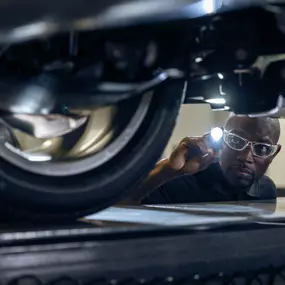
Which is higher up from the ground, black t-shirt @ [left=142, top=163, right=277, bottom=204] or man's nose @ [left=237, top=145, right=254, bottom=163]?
man's nose @ [left=237, top=145, right=254, bottom=163]

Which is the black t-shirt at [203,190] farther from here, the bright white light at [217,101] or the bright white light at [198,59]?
the bright white light at [198,59]

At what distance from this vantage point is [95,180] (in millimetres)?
828

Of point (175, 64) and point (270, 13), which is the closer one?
point (270, 13)

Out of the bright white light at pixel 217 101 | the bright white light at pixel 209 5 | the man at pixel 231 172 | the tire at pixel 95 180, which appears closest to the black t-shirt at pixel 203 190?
the man at pixel 231 172

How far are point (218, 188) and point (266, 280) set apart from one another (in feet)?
3.79

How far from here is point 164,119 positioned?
2.83 feet

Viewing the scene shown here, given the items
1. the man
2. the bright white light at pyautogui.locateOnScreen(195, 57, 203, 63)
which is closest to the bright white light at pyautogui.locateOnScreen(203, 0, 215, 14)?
the bright white light at pyautogui.locateOnScreen(195, 57, 203, 63)

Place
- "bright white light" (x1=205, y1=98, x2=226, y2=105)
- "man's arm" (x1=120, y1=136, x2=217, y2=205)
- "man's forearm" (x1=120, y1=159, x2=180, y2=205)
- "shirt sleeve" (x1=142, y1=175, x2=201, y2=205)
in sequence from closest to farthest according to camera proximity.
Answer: "bright white light" (x1=205, y1=98, x2=226, y2=105) → "man's forearm" (x1=120, y1=159, x2=180, y2=205) → "shirt sleeve" (x1=142, y1=175, x2=201, y2=205) → "man's arm" (x1=120, y1=136, x2=217, y2=205)

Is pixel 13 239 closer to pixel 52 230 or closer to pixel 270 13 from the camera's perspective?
pixel 52 230

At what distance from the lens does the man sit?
1.93 metres

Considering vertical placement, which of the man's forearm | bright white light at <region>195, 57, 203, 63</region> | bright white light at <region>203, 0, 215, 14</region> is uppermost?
bright white light at <region>203, 0, 215, 14</region>

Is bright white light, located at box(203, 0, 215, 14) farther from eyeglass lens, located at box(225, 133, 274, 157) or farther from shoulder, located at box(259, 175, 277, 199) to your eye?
shoulder, located at box(259, 175, 277, 199)

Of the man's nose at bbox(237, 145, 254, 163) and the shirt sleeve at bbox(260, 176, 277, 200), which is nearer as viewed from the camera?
the man's nose at bbox(237, 145, 254, 163)

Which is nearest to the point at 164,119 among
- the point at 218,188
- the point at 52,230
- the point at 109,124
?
the point at 109,124
